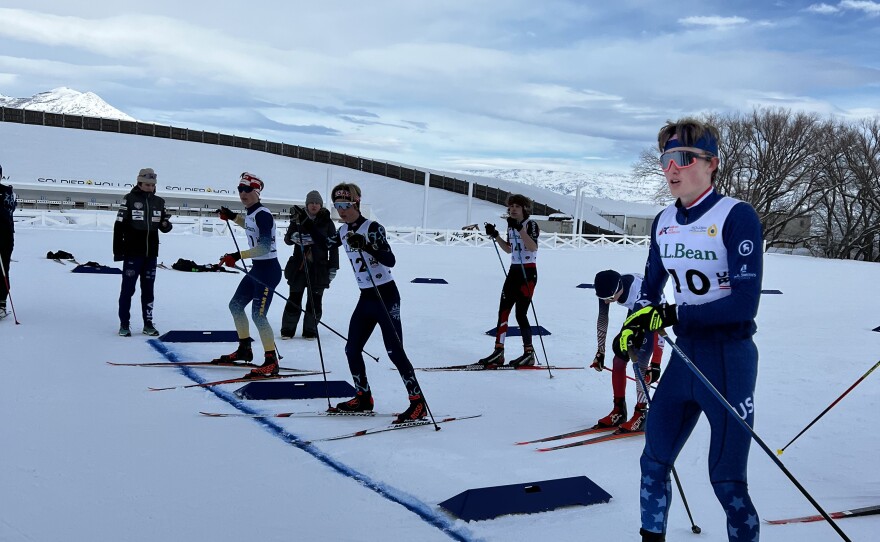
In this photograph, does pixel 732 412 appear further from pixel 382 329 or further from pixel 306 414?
pixel 306 414

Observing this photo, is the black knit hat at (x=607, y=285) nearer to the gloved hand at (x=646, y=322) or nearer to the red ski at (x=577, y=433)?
the red ski at (x=577, y=433)

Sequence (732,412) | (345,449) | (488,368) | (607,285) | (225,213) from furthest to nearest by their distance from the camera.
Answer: (488,368) → (225,213) → (607,285) → (345,449) → (732,412)

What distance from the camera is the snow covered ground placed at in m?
3.47

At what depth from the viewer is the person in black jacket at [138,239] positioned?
7969 mm

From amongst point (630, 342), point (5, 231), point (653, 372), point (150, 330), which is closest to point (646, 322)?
point (630, 342)

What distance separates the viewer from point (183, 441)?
4.62 m

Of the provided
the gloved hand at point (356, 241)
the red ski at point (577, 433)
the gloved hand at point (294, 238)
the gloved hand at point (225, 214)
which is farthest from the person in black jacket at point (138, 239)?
the red ski at point (577, 433)

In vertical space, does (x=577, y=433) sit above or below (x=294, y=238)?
below

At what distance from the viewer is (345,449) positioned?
4.59 meters

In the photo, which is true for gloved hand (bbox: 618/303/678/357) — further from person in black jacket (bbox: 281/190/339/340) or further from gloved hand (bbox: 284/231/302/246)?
person in black jacket (bbox: 281/190/339/340)

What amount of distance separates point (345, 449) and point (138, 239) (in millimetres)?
4572

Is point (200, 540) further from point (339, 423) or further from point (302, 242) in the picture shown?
point (302, 242)

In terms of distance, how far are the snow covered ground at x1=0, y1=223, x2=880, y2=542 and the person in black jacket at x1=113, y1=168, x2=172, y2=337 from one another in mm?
460

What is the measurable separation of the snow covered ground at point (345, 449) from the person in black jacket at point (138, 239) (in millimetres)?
460
